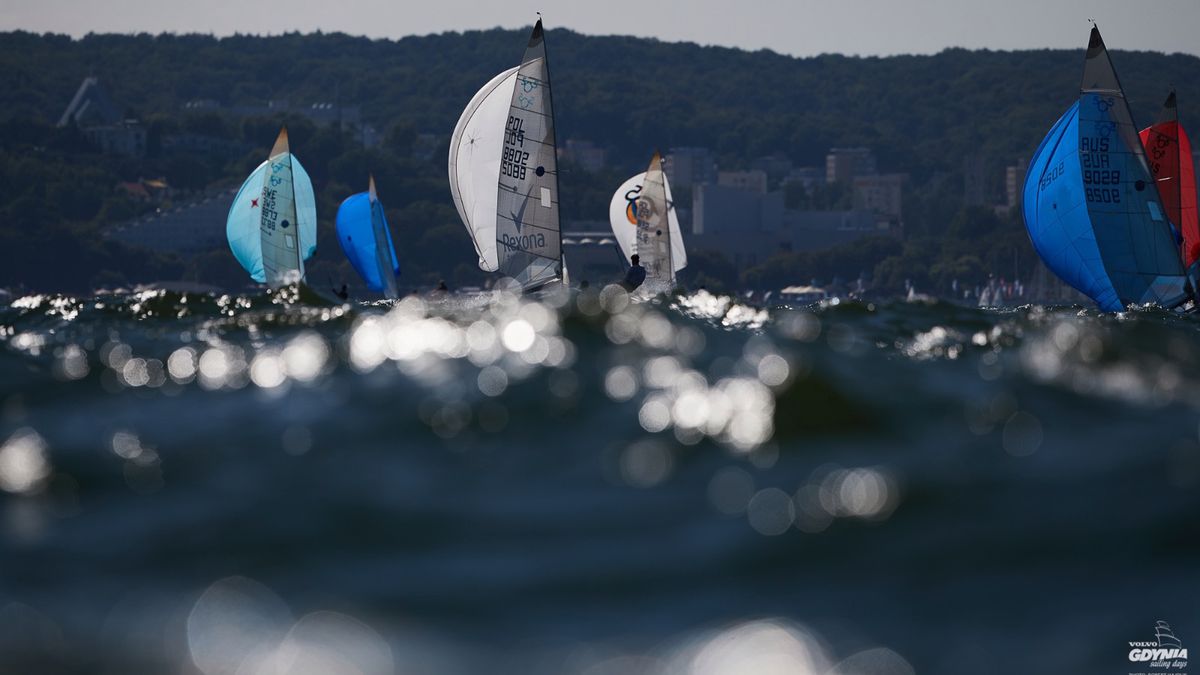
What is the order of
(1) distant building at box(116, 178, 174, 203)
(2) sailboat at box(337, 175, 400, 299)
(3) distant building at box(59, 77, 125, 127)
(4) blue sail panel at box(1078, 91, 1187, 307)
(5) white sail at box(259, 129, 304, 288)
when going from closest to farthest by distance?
(4) blue sail panel at box(1078, 91, 1187, 307), (5) white sail at box(259, 129, 304, 288), (2) sailboat at box(337, 175, 400, 299), (1) distant building at box(116, 178, 174, 203), (3) distant building at box(59, 77, 125, 127)

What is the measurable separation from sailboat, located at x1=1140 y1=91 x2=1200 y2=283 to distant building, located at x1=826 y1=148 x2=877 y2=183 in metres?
163

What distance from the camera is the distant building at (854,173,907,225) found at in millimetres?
171125

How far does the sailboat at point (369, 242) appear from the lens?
33750 mm

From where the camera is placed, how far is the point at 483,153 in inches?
915

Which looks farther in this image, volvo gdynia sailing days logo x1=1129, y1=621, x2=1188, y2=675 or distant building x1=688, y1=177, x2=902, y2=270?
distant building x1=688, y1=177, x2=902, y2=270

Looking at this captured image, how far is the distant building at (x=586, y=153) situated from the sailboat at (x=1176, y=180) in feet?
492

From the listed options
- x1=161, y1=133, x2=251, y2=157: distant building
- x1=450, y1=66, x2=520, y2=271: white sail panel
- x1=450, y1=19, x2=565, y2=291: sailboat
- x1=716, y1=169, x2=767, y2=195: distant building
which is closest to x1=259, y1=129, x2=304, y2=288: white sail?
x1=450, y1=66, x2=520, y2=271: white sail panel

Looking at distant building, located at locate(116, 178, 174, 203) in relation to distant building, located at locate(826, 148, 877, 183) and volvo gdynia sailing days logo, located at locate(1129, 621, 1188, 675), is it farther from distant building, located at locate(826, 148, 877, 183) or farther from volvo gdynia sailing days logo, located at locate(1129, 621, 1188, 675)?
volvo gdynia sailing days logo, located at locate(1129, 621, 1188, 675)

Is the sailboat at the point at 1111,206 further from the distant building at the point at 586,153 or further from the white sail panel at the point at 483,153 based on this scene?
the distant building at the point at 586,153

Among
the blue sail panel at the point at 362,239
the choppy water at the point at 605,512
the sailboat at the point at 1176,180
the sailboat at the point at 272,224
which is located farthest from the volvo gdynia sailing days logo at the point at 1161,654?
the blue sail panel at the point at 362,239

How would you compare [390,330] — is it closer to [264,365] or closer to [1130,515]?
[264,365]

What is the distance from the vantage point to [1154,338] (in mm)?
9523

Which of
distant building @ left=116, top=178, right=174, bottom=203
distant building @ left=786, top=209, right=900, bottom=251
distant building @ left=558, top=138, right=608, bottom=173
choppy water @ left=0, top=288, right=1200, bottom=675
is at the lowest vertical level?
distant building @ left=786, top=209, right=900, bottom=251

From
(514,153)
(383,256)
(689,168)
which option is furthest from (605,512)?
(689,168)
